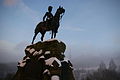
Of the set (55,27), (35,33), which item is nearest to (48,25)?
(55,27)

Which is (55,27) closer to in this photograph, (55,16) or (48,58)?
(55,16)

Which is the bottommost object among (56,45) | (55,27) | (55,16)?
(56,45)

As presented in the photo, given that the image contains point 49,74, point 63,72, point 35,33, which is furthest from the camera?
point 35,33

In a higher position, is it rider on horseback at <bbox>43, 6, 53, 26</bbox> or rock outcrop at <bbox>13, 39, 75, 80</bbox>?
rider on horseback at <bbox>43, 6, 53, 26</bbox>

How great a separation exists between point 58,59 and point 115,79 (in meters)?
39.2

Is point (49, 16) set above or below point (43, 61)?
above

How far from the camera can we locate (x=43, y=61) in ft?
48.0

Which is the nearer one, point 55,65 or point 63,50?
point 55,65

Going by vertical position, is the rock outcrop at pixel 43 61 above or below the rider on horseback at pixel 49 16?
below

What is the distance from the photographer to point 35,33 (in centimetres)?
1723

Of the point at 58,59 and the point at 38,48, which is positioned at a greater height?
the point at 38,48

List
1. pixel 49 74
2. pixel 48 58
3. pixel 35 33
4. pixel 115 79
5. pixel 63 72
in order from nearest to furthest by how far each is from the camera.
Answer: pixel 49 74 < pixel 48 58 < pixel 63 72 < pixel 35 33 < pixel 115 79

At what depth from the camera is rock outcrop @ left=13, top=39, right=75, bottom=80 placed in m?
14.4

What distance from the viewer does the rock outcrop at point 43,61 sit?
14429 mm
